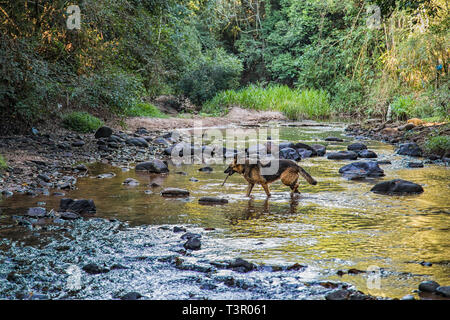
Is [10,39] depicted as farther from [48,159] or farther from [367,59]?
[367,59]

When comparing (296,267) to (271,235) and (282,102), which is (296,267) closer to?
(271,235)

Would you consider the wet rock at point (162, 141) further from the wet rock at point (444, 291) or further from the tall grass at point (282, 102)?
the tall grass at point (282, 102)

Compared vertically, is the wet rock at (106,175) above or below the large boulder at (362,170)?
below

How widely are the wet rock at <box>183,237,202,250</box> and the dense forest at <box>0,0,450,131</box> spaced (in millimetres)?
5557

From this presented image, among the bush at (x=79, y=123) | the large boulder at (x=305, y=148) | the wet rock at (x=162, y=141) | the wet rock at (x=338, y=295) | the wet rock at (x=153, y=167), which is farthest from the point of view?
the bush at (x=79, y=123)

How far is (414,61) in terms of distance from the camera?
47.7ft

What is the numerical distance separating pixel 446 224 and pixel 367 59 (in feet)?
57.2

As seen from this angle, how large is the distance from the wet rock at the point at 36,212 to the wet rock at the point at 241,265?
2.68 m

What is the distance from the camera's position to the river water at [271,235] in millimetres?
3910

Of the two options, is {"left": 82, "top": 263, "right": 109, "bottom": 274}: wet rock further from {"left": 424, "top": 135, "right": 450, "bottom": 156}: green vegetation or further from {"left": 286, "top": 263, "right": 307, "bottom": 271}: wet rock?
{"left": 424, "top": 135, "right": 450, "bottom": 156}: green vegetation

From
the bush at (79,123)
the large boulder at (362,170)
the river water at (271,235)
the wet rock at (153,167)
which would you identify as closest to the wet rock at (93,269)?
the river water at (271,235)

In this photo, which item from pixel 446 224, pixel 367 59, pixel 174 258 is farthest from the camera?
pixel 367 59
